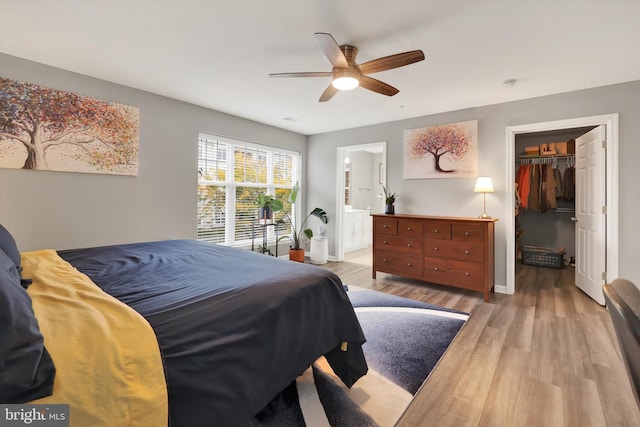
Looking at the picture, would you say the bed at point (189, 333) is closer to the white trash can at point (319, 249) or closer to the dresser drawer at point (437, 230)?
the dresser drawer at point (437, 230)

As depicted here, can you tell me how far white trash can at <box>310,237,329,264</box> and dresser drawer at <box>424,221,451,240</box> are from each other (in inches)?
76.0

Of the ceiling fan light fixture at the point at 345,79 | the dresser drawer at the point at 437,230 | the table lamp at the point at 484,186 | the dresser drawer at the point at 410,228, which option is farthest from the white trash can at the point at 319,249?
the ceiling fan light fixture at the point at 345,79

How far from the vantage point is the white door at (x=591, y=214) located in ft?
10.1

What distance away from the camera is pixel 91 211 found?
2.93 meters

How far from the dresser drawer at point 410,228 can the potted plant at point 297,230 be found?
1689mm

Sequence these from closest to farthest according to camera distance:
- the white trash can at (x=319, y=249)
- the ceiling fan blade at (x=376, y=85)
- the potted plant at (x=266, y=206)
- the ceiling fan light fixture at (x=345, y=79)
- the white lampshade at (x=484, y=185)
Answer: the ceiling fan light fixture at (x=345, y=79) → the ceiling fan blade at (x=376, y=85) → the white lampshade at (x=484, y=185) → the potted plant at (x=266, y=206) → the white trash can at (x=319, y=249)

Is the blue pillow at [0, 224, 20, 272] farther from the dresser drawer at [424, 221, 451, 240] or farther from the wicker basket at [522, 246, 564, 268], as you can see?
the wicker basket at [522, 246, 564, 268]

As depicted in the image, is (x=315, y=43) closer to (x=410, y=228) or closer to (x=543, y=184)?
(x=410, y=228)

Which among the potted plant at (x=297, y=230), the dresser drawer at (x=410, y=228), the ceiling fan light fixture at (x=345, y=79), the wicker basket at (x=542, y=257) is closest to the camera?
the ceiling fan light fixture at (x=345, y=79)

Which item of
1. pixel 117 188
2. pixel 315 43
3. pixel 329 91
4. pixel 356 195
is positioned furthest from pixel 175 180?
pixel 356 195

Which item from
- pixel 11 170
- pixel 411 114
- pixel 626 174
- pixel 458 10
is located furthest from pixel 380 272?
pixel 11 170

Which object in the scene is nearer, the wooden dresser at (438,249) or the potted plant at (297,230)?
the wooden dresser at (438,249)

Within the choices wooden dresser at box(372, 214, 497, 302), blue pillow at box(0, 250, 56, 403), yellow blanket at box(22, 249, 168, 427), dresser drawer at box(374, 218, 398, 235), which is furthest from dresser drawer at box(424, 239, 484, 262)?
blue pillow at box(0, 250, 56, 403)

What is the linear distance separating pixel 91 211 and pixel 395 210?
3.92 m
